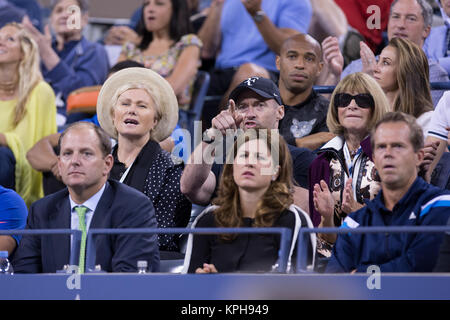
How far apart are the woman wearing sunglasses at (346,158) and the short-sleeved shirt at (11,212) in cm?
144

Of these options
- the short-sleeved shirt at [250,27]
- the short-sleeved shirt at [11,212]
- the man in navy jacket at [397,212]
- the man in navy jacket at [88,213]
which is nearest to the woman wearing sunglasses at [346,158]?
the man in navy jacket at [397,212]

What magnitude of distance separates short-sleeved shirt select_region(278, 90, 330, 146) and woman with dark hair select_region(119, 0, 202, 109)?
4.05ft

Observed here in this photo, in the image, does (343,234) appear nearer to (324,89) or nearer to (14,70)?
(324,89)

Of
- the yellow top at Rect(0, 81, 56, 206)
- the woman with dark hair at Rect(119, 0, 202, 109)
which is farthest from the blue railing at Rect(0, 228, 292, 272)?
the woman with dark hair at Rect(119, 0, 202, 109)

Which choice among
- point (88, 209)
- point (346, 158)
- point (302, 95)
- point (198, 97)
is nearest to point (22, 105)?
point (198, 97)

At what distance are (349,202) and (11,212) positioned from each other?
1.67 m

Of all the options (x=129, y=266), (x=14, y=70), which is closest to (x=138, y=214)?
(x=129, y=266)

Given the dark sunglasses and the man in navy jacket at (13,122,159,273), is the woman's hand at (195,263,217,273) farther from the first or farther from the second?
the dark sunglasses

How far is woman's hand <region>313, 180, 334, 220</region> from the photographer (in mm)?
4262

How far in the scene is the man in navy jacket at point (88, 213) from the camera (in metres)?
3.88

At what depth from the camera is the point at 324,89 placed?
18.1 ft

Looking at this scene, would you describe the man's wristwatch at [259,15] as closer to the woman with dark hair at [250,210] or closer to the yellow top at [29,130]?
the yellow top at [29,130]

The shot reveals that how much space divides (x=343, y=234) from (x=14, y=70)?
10.6 ft

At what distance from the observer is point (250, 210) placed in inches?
157
